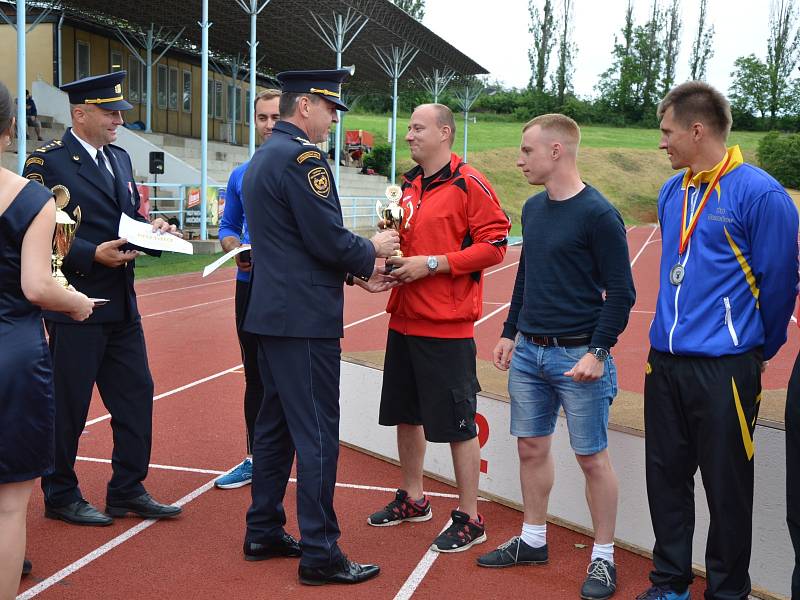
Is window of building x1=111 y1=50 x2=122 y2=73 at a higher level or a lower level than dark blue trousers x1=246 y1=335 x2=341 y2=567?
higher

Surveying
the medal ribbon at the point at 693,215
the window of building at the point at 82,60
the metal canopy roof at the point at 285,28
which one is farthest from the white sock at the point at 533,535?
the window of building at the point at 82,60

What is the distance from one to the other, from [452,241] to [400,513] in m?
1.46

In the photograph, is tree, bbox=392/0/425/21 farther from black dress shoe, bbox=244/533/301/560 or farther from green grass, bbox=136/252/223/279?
black dress shoe, bbox=244/533/301/560

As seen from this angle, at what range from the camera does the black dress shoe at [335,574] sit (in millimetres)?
3855

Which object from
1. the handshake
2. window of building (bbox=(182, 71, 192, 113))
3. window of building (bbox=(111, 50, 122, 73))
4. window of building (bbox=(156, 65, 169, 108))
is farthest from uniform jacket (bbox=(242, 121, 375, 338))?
window of building (bbox=(182, 71, 192, 113))

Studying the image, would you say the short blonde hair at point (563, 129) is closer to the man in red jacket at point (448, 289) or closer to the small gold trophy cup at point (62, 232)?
the man in red jacket at point (448, 289)

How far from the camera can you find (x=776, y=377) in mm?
9656

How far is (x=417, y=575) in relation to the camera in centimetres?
399

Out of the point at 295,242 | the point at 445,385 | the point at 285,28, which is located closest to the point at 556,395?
the point at 445,385

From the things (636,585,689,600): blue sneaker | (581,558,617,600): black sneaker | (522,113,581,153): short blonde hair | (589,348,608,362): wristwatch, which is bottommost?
(581,558,617,600): black sneaker

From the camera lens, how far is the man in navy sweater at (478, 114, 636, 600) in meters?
3.75

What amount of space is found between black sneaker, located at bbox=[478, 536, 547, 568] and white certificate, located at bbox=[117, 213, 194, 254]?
202 cm

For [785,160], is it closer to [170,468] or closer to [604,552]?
[170,468]

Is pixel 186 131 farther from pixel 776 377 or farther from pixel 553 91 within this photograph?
pixel 553 91
